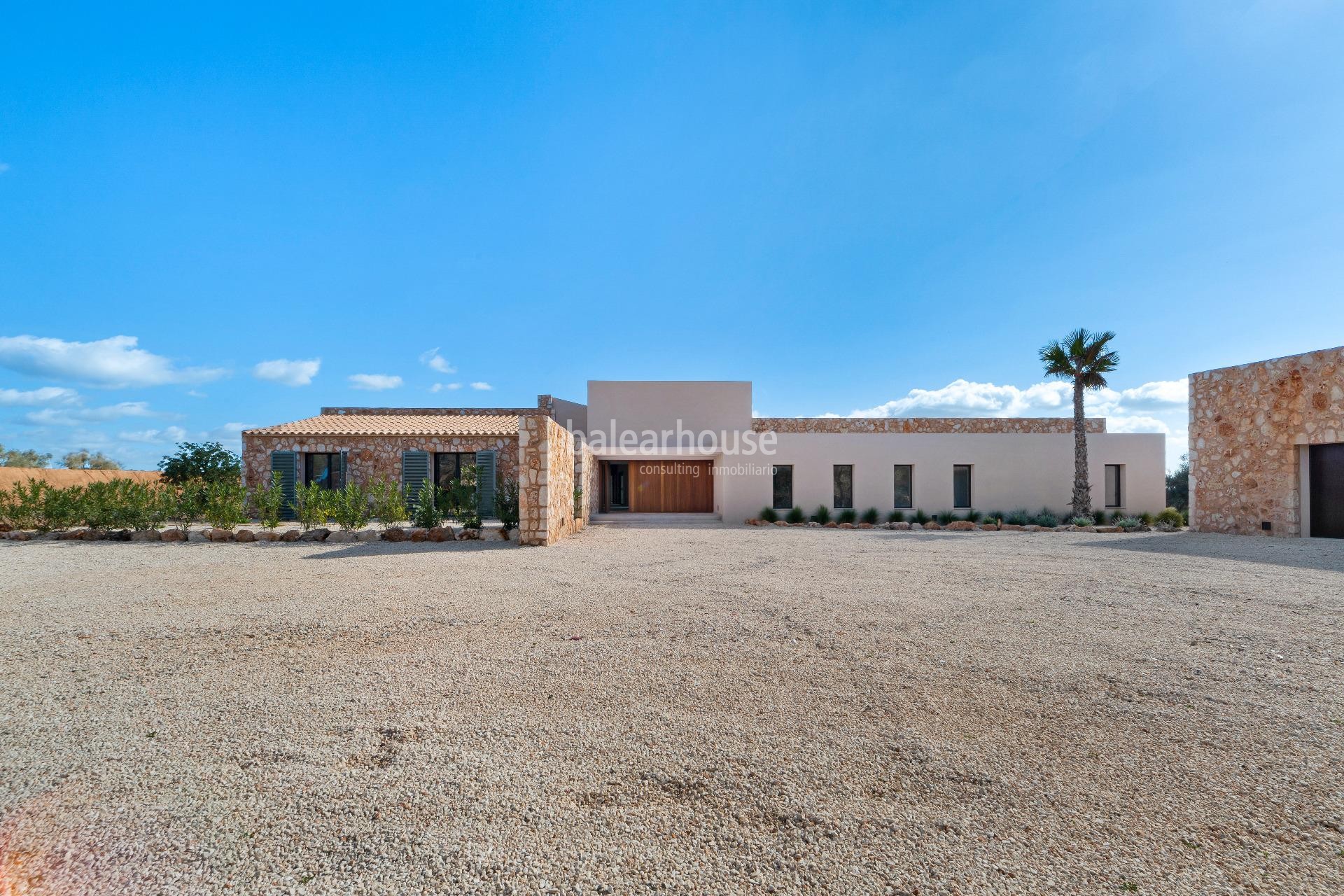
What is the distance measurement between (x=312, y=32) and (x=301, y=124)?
49.8 inches

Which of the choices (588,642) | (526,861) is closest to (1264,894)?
(526,861)

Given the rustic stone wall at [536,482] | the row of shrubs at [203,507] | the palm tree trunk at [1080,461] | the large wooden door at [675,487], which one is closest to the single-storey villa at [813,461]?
the palm tree trunk at [1080,461]

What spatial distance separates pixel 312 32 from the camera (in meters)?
8.47

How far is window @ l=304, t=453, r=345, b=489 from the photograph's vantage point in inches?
690

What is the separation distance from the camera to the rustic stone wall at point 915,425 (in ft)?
65.0

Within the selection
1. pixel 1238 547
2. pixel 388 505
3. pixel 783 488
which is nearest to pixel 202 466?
pixel 388 505

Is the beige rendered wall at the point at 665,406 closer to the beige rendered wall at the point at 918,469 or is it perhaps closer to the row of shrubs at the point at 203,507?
the beige rendered wall at the point at 918,469

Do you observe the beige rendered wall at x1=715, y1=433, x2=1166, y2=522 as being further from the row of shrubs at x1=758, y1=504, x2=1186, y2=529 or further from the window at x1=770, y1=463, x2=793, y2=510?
the row of shrubs at x1=758, y1=504, x2=1186, y2=529

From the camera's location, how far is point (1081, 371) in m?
17.0

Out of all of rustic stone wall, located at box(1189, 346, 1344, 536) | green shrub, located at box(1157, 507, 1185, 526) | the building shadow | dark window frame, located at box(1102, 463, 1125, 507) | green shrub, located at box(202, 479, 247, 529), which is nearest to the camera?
the building shadow

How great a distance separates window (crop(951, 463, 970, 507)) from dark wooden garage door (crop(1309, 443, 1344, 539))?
7359 mm

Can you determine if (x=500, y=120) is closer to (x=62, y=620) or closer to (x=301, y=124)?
(x=301, y=124)

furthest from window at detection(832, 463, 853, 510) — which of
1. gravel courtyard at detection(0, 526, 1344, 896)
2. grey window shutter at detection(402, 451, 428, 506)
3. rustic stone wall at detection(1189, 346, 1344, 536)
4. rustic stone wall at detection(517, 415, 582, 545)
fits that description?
grey window shutter at detection(402, 451, 428, 506)

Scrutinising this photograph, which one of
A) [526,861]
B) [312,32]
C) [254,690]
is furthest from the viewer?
A: [312,32]
